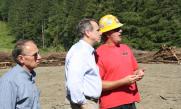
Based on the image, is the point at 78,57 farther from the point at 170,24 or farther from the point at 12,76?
the point at 170,24

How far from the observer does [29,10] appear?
295ft

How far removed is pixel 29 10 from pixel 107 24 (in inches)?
3375

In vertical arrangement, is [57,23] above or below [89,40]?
below

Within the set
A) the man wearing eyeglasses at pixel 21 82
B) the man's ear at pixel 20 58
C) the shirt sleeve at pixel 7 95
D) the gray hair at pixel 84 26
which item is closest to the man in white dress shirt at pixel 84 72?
the gray hair at pixel 84 26

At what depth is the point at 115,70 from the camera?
515 centimetres

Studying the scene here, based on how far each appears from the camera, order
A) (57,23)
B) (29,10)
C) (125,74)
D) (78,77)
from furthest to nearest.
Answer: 1. (29,10)
2. (57,23)
3. (125,74)
4. (78,77)

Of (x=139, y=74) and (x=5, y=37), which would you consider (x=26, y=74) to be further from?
(x=5, y=37)

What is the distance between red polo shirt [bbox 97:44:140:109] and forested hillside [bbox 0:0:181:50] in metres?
51.1

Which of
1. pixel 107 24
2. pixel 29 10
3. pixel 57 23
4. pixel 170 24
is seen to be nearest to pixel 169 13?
pixel 170 24

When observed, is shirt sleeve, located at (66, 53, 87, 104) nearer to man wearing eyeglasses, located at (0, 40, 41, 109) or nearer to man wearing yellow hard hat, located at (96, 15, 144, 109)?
man wearing yellow hard hat, located at (96, 15, 144, 109)

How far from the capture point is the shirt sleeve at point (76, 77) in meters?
4.64

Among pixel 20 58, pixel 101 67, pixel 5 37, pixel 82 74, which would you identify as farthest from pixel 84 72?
pixel 5 37

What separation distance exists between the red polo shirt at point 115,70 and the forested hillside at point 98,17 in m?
51.1

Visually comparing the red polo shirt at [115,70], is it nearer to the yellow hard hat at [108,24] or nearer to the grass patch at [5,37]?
the yellow hard hat at [108,24]
